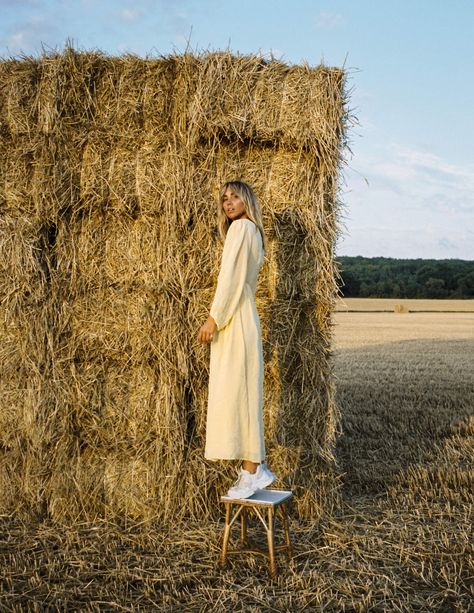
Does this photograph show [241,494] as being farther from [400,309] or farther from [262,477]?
[400,309]

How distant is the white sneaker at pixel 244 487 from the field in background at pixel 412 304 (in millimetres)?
34835

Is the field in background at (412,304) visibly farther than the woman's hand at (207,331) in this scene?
Yes

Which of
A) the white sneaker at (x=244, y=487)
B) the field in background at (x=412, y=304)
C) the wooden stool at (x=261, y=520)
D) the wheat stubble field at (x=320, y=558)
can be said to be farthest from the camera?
the field in background at (x=412, y=304)

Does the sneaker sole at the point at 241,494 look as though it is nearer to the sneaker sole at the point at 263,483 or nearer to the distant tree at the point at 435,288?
the sneaker sole at the point at 263,483

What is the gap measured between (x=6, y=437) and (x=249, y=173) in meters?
2.73

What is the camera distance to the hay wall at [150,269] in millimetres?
5145

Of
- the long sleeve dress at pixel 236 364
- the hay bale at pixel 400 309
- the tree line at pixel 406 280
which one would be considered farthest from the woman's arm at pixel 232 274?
the tree line at pixel 406 280

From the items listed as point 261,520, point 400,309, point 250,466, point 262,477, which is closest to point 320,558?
point 261,520

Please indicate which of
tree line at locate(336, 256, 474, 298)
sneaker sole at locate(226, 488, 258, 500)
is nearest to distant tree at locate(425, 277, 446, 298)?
tree line at locate(336, 256, 474, 298)

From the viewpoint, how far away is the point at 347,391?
10.2 metres

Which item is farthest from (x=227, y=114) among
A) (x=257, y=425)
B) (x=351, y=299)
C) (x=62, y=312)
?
(x=351, y=299)

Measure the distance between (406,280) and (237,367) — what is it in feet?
154

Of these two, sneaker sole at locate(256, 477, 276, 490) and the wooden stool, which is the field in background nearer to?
the wooden stool

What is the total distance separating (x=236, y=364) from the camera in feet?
13.9
